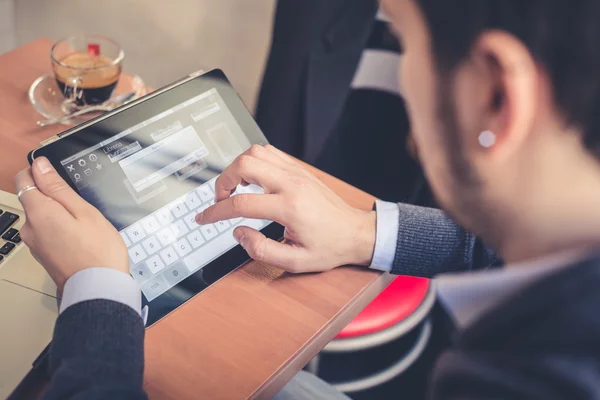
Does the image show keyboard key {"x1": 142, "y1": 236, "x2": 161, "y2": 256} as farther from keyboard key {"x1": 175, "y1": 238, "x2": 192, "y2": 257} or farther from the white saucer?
the white saucer

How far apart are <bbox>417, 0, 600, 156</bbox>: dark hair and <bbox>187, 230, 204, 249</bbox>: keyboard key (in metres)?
0.42

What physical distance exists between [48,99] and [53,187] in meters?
0.35

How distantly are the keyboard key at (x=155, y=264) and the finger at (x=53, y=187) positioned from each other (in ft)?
0.32

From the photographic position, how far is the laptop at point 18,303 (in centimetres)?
60

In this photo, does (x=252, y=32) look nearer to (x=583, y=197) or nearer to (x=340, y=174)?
(x=340, y=174)

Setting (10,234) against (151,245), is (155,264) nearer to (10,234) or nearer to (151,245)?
(151,245)

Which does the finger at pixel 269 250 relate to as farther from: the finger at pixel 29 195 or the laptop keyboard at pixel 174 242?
the finger at pixel 29 195

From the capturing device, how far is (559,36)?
389mm

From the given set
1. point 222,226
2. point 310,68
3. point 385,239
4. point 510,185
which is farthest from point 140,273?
point 310,68

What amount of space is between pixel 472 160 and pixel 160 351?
1.30ft

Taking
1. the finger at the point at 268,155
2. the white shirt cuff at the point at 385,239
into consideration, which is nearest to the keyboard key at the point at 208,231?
the finger at the point at 268,155

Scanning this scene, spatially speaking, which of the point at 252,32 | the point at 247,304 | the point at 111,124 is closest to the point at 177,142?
the point at 111,124

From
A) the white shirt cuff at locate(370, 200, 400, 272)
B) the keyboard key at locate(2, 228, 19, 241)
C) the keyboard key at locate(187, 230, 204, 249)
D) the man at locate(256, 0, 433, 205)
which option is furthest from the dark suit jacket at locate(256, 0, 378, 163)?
the keyboard key at locate(2, 228, 19, 241)

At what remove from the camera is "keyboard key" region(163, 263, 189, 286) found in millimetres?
694
